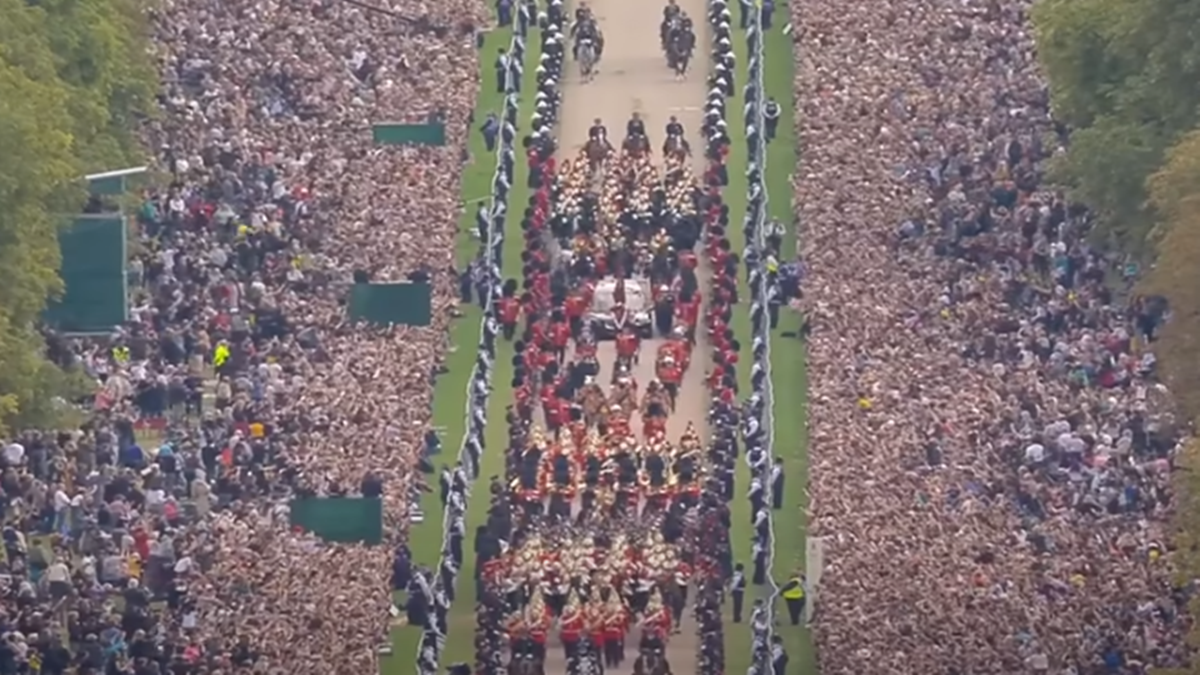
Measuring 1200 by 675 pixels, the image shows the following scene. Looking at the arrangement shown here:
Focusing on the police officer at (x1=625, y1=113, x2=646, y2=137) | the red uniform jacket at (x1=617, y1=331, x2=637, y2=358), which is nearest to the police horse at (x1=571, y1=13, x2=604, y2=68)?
the police officer at (x1=625, y1=113, x2=646, y2=137)

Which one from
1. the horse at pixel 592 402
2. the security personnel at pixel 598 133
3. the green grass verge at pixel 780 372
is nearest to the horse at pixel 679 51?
the green grass verge at pixel 780 372

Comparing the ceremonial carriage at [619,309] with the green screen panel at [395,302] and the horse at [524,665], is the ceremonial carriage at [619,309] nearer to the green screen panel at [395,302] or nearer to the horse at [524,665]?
the green screen panel at [395,302]

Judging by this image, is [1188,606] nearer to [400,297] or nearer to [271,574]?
[271,574]

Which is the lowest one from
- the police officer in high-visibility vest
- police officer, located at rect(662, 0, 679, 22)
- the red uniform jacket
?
the police officer in high-visibility vest

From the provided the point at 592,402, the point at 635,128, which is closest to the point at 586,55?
the point at 635,128

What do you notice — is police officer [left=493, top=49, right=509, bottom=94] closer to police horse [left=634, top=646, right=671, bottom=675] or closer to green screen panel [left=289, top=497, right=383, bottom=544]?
green screen panel [left=289, top=497, right=383, bottom=544]

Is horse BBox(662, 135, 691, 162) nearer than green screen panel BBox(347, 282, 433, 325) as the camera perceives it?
No

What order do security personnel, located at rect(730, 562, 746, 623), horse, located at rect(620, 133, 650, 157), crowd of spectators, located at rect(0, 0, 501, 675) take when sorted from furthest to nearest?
horse, located at rect(620, 133, 650, 157) < security personnel, located at rect(730, 562, 746, 623) < crowd of spectators, located at rect(0, 0, 501, 675)
